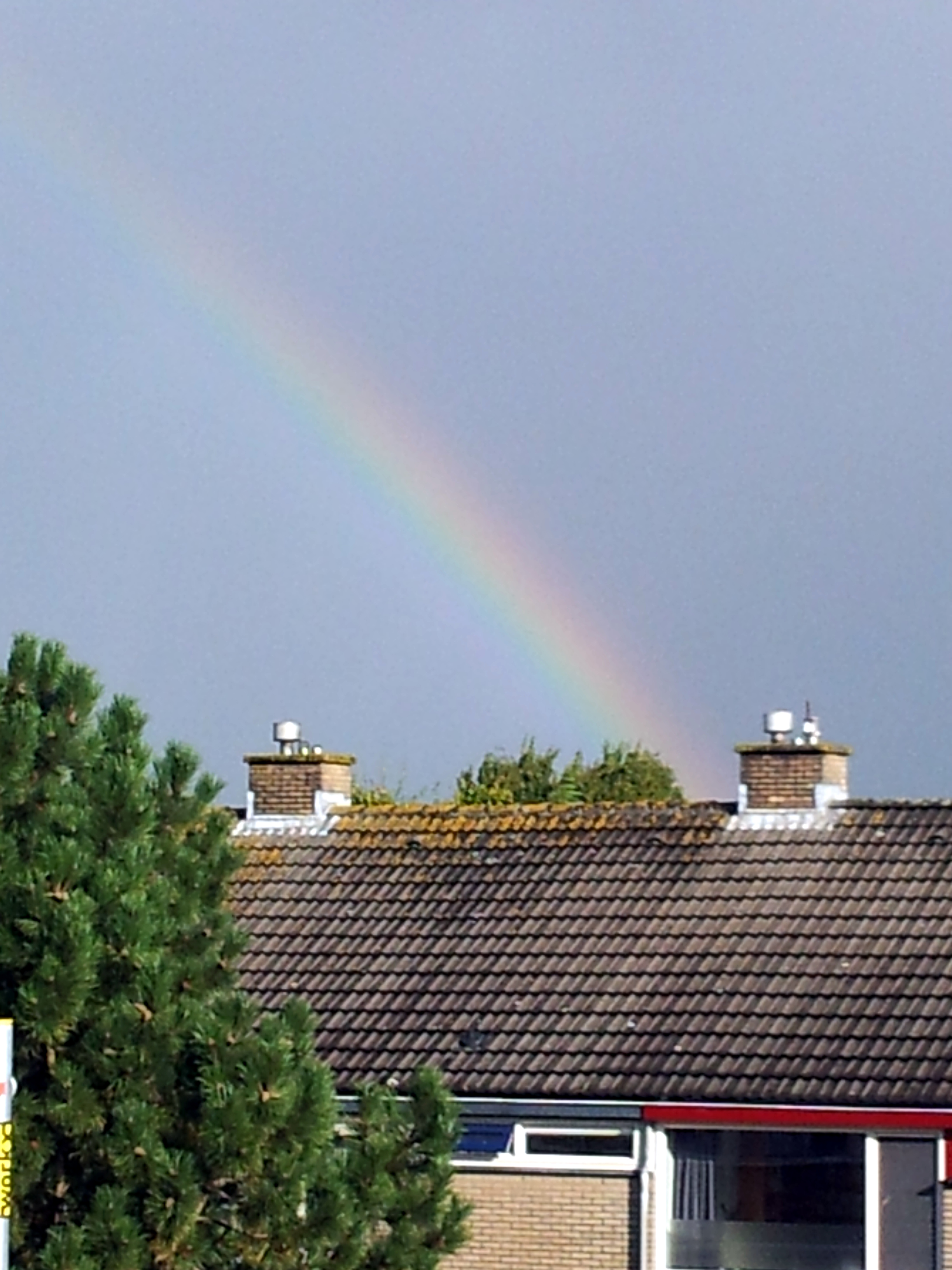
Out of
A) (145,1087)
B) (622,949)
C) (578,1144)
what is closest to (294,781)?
(622,949)

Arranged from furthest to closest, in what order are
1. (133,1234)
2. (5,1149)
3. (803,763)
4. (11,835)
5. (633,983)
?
(803,763), (633,983), (11,835), (133,1234), (5,1149)

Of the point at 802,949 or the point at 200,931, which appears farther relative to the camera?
the point at 802,949

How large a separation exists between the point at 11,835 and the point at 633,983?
757 cm

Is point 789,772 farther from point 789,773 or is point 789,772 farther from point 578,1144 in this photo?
point 578,1144

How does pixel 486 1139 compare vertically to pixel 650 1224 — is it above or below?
above

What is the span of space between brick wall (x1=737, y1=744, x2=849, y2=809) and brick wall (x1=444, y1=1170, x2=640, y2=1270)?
14.0 feet

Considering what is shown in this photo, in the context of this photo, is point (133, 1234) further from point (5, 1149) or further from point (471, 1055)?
point (471, 1055)

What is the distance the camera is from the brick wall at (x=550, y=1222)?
56.2 ft

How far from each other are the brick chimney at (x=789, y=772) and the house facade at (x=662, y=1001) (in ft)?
0.08

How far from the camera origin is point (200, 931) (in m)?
12.5

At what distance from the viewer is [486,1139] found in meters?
17.5

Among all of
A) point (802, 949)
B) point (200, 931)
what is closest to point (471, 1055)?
point (802, 949)

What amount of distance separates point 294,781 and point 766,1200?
23.1 ft

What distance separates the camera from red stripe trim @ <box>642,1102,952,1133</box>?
1620 cm
